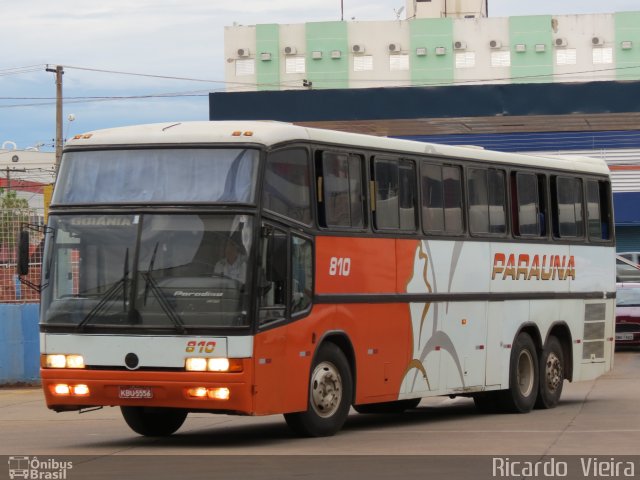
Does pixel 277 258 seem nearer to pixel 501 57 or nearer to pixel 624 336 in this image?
pixel 624 336

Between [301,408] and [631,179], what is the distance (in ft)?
98.9

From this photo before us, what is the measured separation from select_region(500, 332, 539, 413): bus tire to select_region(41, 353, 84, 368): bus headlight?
6565 mm

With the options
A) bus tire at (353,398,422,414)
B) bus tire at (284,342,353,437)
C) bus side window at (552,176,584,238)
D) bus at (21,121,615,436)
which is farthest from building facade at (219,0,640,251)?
bus tire at (284,342,353,437)

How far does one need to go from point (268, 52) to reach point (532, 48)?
18.9 m

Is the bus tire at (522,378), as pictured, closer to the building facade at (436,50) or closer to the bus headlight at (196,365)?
the bus headlight at (196,365)

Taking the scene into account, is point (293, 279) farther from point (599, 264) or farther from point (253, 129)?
point (599, 264)

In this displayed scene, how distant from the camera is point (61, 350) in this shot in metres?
14.2

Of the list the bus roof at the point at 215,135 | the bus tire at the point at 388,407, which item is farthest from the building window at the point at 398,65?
the bus roof at the point at 215,135

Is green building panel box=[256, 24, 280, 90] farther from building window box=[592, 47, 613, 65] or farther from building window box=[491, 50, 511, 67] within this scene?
building window box=[592, 47, 613, 65]

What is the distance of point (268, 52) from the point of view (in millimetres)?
106812

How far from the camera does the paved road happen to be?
13.6 metres

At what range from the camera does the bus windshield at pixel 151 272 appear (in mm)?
13656
